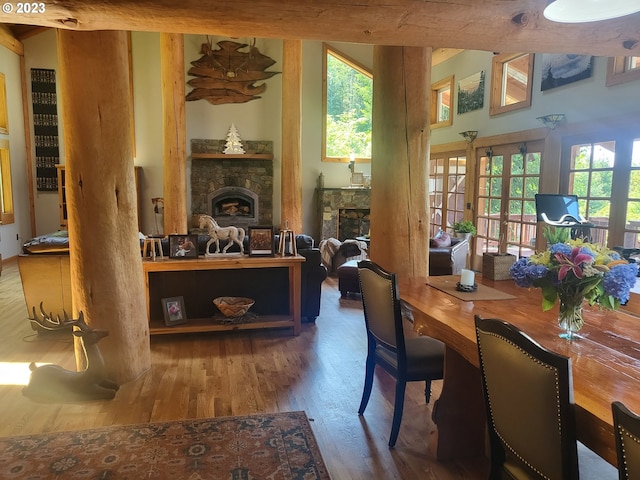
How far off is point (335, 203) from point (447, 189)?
2.06 m

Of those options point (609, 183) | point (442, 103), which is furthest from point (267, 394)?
point (442, 103)

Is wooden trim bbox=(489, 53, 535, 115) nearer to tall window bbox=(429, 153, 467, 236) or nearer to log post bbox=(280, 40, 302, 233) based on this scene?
tall window bbox=(429, 153, 467, 236)

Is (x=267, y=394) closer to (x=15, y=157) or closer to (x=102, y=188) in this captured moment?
(x=102, y=188)

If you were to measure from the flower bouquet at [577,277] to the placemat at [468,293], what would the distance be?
22.9 inches

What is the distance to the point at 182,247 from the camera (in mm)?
3955

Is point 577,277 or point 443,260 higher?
point 577,277

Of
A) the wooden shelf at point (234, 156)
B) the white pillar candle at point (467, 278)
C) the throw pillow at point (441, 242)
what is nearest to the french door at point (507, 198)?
the throw pillow at point (441, 242)

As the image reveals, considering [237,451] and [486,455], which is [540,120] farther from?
[237,451]

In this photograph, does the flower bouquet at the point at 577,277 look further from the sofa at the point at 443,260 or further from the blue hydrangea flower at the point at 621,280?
→ the sofa at the point at 443,260

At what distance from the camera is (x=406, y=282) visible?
286 centimetres

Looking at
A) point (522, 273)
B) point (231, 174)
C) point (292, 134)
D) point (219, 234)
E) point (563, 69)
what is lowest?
point (219, 234)

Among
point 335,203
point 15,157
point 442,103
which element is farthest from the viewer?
point 335,203

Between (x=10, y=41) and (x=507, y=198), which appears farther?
(x=10, y=41)

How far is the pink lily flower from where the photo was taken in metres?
1.67
